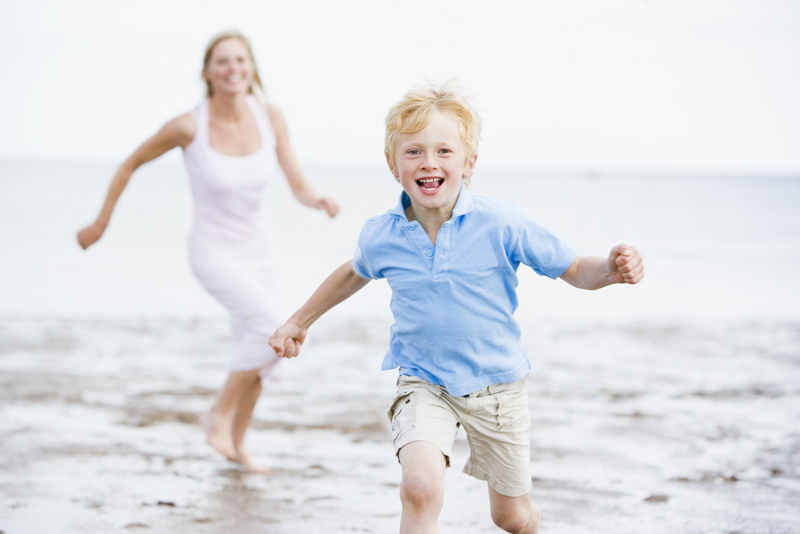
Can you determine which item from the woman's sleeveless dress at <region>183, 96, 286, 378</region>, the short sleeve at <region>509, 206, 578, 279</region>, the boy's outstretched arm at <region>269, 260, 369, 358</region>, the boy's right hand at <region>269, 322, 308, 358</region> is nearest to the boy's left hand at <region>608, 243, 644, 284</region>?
the short sleeve at <region>509, 206, 578, 279</region>

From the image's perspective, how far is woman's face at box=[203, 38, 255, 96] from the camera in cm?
416

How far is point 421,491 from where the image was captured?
2.35 meters

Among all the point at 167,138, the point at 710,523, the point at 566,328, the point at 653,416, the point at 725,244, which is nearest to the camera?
the point at 710,523

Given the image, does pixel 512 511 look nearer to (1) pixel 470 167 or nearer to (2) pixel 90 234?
(1) pixel 470 167

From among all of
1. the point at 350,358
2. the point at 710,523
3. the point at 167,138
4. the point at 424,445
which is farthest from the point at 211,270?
the point at 350,358

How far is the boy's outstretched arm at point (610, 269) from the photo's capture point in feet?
7.95

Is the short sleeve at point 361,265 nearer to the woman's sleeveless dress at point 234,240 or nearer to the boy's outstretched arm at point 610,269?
the boy's outstretched arm at point 610,269

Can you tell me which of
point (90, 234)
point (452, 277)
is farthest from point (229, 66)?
point (452, 277)

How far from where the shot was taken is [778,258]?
18188 mm

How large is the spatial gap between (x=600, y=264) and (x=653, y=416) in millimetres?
3286

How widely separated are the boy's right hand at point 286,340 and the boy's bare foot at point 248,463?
5.15 ft

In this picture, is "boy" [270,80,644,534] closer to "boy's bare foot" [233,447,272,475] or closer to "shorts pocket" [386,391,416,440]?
"shorts pocket" [386,391,416,440]

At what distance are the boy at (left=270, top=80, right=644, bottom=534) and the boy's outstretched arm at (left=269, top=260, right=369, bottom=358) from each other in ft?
0.39

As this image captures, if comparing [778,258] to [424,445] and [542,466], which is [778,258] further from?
[424,445]
